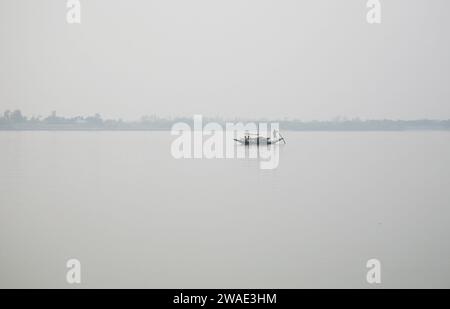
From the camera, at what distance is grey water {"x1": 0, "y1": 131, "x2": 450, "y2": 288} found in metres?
6.28

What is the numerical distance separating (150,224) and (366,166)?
8692 millimetres

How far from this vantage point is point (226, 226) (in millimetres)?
8594

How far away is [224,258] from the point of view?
688cm

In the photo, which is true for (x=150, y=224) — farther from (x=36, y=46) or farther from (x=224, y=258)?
(x=36, y=46)

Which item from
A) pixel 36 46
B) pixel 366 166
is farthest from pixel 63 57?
pixel 366 166

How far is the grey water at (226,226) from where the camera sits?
247 inches
